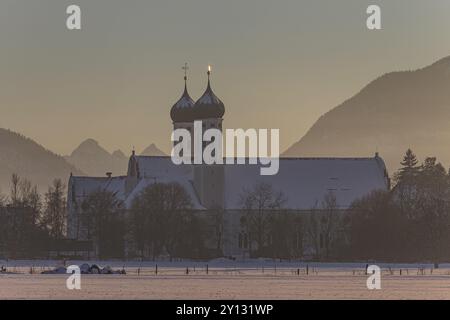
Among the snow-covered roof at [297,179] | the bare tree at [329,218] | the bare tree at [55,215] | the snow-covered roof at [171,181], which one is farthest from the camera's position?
the bare tree at [55,215]

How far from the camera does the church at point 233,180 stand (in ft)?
506

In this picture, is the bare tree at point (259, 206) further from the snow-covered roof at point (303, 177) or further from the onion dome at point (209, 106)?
the onion dome at point (209, 106)

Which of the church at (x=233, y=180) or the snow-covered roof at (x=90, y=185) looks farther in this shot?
the snow-covered roof at (x=90, y=185)

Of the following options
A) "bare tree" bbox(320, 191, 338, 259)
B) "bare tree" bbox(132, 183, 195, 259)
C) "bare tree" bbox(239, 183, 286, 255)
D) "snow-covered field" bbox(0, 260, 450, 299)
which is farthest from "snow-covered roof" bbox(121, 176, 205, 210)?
"snow-covered field" bbox(0, 260, 450, 299)

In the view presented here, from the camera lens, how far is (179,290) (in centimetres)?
8144

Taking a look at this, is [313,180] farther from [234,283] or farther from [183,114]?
[234,283]

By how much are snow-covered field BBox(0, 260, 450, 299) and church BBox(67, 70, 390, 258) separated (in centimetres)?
3588

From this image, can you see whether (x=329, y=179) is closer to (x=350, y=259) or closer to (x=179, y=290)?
(x=350, y=259)

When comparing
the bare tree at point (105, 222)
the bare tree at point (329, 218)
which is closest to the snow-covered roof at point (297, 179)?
the bare tree at point (329, 218)

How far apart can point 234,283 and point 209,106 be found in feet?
215

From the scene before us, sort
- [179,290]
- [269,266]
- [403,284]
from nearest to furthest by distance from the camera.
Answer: [179,290] → [403,284] → [269,266]

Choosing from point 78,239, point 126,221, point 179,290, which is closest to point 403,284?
point 179,290

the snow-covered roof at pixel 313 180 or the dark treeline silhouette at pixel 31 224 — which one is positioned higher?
the snow-covered roof at pixel 313 180
